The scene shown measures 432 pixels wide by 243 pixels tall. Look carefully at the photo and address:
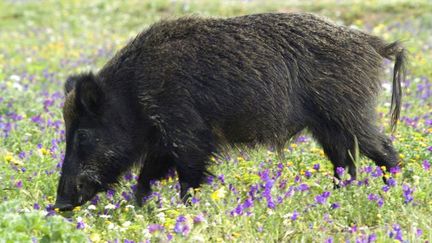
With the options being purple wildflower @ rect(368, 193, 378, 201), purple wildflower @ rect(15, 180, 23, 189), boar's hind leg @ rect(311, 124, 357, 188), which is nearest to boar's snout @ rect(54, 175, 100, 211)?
purple wildflower @ rect(15, 180, 23, 189)

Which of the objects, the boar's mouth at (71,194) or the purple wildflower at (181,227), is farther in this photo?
the boar's mouth at (71,194)

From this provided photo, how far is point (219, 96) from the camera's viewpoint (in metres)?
5.46

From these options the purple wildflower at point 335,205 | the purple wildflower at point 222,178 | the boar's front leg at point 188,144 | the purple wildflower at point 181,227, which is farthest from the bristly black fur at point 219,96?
the purple wildflower at point 181,227

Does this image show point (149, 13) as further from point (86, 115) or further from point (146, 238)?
point (146, 238)

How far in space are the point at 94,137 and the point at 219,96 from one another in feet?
3.12

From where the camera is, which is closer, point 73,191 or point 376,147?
point 73,191

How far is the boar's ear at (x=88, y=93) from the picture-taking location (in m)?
5.36

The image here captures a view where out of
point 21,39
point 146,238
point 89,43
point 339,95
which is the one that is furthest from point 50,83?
point 146,238

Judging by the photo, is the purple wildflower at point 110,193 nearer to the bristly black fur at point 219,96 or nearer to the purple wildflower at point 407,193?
the bristly black fur at point 219,96

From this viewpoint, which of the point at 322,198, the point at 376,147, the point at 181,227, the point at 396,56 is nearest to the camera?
the point at 181,227

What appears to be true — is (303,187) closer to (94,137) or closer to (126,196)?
(126,196)

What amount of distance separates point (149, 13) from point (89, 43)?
3013mm

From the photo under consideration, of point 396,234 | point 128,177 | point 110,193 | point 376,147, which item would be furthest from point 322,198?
point 128,177

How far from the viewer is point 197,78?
5453 millimetres
